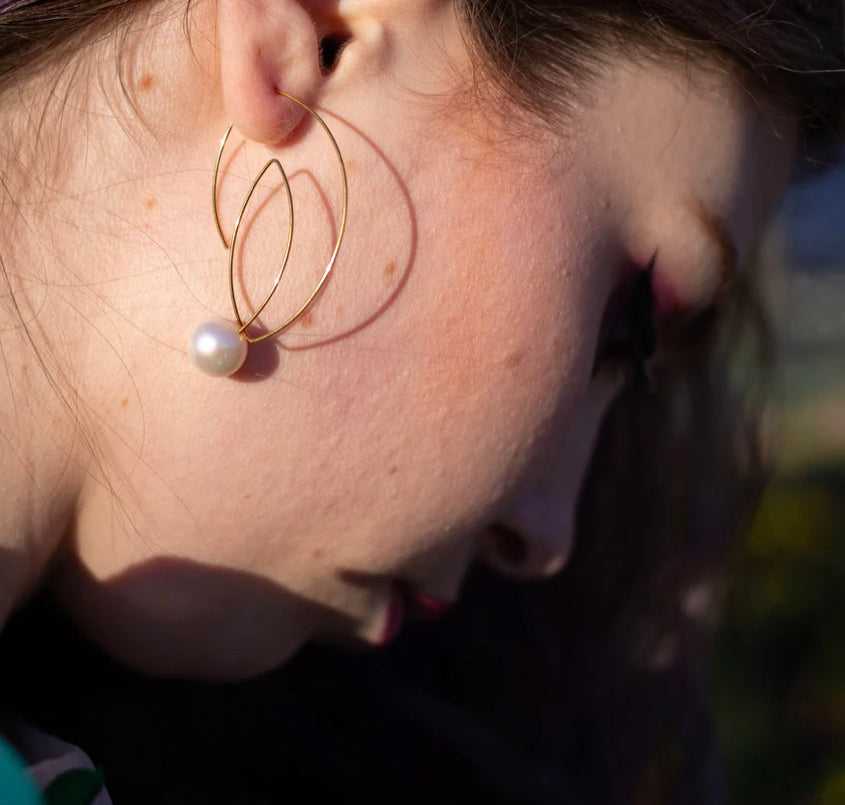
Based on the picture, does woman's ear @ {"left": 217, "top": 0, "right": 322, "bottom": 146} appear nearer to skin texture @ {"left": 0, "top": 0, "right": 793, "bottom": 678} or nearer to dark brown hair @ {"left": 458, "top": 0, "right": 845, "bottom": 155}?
skin texture @ {"left": 0, "top": 0, "right": 793, "bottom": 678}

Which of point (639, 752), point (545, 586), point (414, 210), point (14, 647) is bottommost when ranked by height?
point (639, 752)

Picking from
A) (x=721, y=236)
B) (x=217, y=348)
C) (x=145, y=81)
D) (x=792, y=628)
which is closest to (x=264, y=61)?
(x=145, y=81)

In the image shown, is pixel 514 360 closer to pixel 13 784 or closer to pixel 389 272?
pixel 389 272

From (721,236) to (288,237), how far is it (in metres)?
0.38

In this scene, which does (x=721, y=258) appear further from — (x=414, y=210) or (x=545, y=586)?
(x=545, y=586)

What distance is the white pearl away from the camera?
2.09 ft

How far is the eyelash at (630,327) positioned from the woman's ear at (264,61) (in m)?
0.31

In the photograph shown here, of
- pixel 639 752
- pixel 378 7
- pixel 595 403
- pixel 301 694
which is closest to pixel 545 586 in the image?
pixel 639 752

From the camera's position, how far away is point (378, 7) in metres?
0.66

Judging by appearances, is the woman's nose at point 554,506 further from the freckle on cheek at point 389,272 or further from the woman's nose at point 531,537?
the freckle on cheek at point 389,272

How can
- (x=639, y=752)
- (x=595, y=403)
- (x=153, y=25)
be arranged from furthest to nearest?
(x=639, y=752), (x=595, y=403), (x=153, y=25)

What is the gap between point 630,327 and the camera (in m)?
0.82

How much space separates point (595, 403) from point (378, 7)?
0.43 m

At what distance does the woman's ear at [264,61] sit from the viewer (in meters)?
0.63
